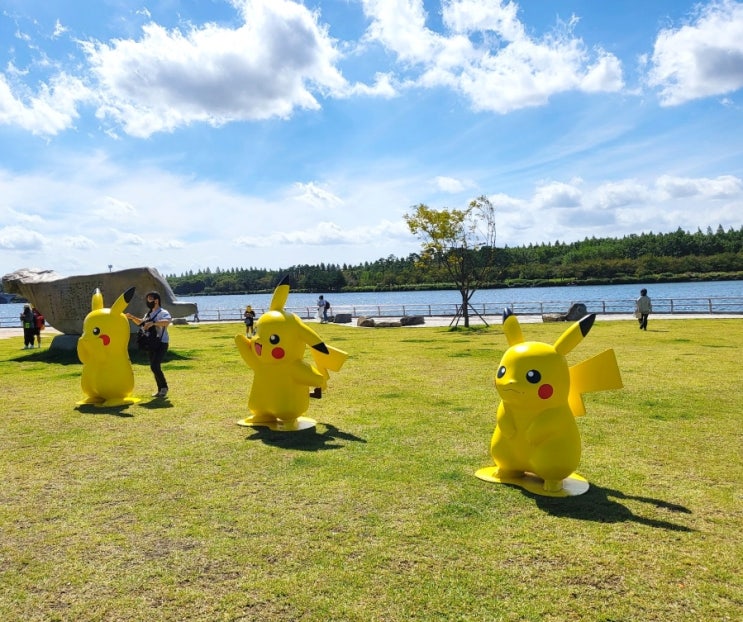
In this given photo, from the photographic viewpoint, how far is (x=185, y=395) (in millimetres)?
8781

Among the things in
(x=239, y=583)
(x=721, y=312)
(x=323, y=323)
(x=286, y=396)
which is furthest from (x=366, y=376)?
(x=721, y=312)

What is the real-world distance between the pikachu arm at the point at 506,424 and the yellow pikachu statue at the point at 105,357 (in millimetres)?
5674

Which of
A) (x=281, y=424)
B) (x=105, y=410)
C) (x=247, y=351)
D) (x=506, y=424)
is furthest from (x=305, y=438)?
(x=105, y=410)

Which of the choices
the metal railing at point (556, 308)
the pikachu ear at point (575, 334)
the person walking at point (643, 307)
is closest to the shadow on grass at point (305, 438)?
the pikachu ear at point (575, 334)

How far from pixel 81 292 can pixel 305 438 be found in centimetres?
1020

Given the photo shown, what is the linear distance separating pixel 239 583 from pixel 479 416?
4.32 metres

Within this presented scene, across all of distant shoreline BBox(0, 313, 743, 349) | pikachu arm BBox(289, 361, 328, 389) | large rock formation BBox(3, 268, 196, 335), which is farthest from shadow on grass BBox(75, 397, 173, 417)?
distant shoreline BBox(0, 313, 743, 349)

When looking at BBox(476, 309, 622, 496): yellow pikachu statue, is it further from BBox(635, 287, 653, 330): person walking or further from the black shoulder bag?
BBox(635, 287, 653, 330): person walking

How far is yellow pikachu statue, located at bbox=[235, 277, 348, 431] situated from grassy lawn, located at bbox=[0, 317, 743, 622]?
0.29 meters

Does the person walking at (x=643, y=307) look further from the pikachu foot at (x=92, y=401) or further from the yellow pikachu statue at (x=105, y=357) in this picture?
the pikachu foot at (x=92, y=401)

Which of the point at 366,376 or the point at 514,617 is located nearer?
the point at 514,617

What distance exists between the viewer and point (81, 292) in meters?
14.0

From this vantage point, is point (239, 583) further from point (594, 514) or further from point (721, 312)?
point (721, 312)

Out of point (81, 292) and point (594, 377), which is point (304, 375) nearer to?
point (594, 377)
